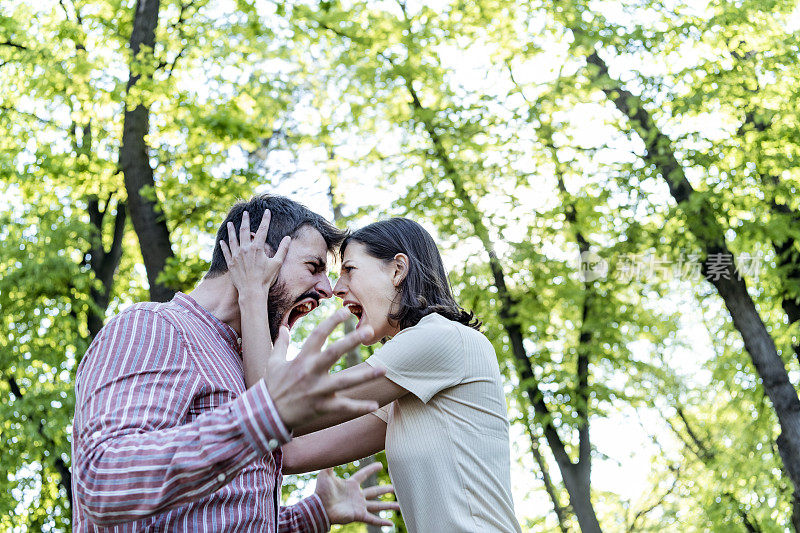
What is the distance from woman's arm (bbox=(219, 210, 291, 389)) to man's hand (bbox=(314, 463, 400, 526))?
69 cm

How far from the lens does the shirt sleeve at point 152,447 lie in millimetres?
1714

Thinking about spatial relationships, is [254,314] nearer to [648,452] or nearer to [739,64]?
[739,64]

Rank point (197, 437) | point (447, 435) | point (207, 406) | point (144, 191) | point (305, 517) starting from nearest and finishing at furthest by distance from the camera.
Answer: point (197, 437) → point (207, 406) → point (447, 435) → point (305, 517) → point (144, 191)

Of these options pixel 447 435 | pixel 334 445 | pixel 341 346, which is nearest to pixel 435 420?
pixel 447 435

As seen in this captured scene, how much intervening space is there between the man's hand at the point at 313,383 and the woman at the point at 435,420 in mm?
946

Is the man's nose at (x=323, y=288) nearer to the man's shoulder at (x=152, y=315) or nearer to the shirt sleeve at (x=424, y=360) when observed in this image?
the shirt sleeve at (x=424, y=360)

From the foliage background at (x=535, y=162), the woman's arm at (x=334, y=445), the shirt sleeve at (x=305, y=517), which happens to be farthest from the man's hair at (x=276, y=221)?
Answer: the foliage background at (x=535, y=162)

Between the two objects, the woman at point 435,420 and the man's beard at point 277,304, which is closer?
the woman at point 435,420

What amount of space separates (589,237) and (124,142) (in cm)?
543

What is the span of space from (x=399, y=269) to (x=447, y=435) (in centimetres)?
82

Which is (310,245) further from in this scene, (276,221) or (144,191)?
(144,191)

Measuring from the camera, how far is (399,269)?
3.44 metres

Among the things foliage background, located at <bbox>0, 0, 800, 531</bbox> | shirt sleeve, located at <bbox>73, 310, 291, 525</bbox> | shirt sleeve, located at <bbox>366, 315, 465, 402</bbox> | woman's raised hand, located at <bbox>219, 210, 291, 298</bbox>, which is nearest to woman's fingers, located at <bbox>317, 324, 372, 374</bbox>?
shirt sleeve, located at <bbox>73, 310, 291, 525</bbox>

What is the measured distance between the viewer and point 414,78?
30.8 feet
